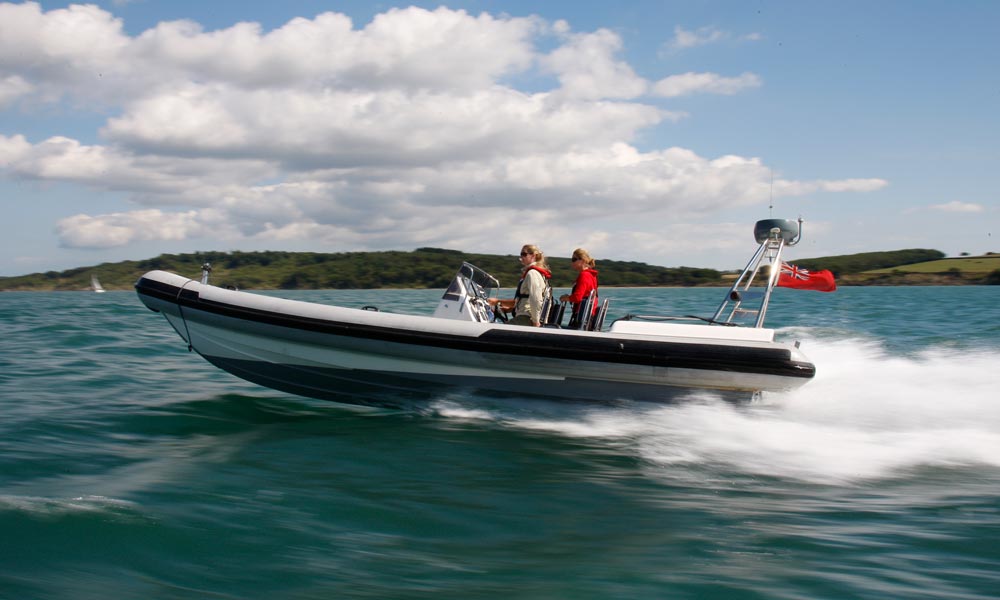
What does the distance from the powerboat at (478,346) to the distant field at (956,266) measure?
174ft

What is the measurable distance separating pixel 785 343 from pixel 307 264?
6817cm

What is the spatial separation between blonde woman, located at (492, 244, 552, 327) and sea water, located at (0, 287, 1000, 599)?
2.16 ft

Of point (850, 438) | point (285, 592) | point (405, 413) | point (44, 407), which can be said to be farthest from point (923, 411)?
point (44, 407)

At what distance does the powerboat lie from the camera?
507 cm

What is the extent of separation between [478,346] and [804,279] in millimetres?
2566

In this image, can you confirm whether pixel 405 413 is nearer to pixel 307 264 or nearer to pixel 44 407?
pixel 44 407

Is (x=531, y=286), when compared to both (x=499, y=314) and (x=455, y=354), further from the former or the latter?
(x=455, y=354)

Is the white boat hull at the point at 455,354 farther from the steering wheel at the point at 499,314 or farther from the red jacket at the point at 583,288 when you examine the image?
the steering wheel at the point at 499,314

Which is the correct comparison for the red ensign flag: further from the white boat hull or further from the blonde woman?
the blonde woman

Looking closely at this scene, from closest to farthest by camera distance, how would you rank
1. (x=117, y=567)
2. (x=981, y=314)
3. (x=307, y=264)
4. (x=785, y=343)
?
(x=117, y=567)
(x=785, y=343)
(x=981, y=314)
(x=307, y=264)

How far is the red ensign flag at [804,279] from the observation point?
5.60 metres

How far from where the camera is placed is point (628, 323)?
5383 mm

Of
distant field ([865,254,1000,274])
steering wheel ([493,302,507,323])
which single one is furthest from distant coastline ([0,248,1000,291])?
steering wheel ([493,302,507,323])

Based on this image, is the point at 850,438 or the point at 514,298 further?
the point at 514,298
